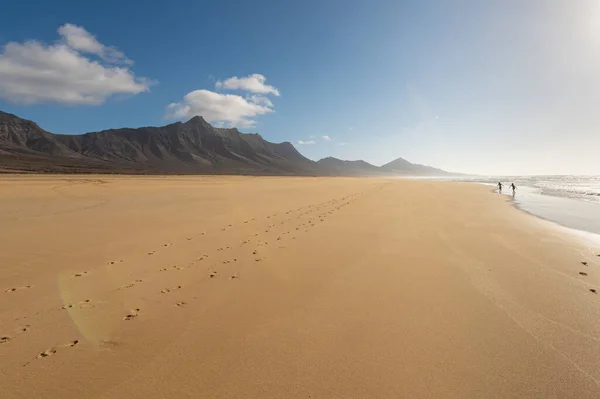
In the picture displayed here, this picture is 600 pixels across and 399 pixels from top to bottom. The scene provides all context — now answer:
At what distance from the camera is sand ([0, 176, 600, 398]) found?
9.84ft

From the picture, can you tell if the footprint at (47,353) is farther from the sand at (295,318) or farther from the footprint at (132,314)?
the footprint at (132,314)

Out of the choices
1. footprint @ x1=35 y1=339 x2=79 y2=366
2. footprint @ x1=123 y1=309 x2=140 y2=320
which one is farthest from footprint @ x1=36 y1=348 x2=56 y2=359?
footprint @ x1=123 y1=309 x2=140 y2=320

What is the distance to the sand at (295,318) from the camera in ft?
9.84

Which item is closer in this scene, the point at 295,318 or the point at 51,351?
the point at 51,351

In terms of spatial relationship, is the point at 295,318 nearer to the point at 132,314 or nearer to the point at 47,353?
the point at 132,314

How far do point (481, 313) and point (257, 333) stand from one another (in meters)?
3.51

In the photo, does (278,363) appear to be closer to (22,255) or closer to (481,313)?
(481,313)

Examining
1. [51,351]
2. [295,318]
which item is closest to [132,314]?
[51,351]

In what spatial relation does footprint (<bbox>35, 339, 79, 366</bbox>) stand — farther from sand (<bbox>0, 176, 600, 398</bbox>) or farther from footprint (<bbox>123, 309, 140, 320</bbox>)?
footprint (<bbox>123, 309, 140, 320</bbox>)

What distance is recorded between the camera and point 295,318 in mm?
4348

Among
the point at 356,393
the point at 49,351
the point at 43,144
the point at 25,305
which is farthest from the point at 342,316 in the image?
the point at 43,144

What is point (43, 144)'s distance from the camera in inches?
7771

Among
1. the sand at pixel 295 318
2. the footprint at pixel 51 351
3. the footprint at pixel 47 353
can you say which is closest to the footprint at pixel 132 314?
the sand at pixel 295 318

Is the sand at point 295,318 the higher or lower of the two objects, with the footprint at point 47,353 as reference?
higher
